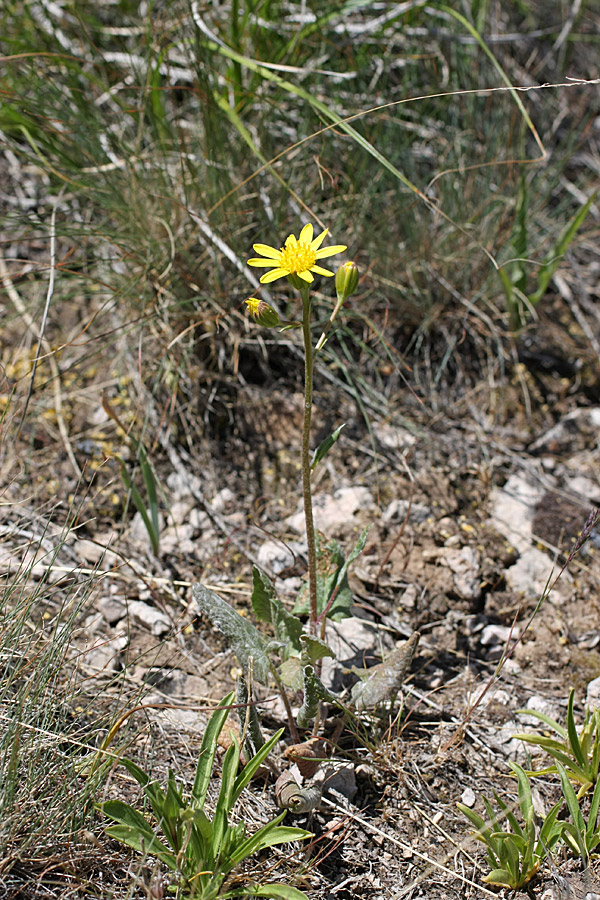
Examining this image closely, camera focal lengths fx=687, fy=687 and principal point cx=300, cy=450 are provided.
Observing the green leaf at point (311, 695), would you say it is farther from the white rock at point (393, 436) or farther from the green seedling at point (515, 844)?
the white rock at point (393, 436)

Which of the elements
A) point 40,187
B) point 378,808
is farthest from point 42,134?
point 378,808

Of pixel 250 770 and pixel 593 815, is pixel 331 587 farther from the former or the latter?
pixel 593 815

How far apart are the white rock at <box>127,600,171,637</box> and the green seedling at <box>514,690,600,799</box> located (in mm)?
960

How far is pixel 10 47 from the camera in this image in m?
2.72

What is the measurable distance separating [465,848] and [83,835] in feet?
2.67

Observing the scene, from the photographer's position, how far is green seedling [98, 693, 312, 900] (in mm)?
1278

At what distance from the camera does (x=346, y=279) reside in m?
1.46

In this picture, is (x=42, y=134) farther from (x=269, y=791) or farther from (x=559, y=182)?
(x=269, y=791)

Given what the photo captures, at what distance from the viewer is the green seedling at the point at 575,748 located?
154cm

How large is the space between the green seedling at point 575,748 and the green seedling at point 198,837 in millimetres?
602

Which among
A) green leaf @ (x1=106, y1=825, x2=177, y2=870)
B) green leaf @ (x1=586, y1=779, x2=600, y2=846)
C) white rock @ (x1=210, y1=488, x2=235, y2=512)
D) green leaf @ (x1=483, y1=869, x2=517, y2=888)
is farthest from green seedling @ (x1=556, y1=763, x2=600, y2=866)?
white rock @ (x1=210, y1=488, x2=235, y2=512)

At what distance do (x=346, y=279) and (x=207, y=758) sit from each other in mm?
1049

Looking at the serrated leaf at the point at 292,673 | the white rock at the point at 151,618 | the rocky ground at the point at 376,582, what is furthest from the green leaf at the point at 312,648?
the white rock at the point at 151,618

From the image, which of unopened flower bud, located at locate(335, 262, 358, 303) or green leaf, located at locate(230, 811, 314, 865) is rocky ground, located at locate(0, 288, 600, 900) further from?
unopened flower bud, located at locate(335, 262, 358, 303)
